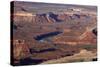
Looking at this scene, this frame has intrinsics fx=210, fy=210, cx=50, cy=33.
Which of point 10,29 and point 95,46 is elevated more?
point 10,29

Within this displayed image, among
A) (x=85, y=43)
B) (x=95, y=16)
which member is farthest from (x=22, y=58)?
(x=95, y=16)

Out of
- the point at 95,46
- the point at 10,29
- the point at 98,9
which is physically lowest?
the point at 95,46

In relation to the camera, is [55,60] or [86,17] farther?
[86,17]

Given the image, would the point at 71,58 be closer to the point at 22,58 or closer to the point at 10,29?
the point at 22,58

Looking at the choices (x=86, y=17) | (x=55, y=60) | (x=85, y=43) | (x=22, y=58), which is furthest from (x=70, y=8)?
(x=22, y=58)

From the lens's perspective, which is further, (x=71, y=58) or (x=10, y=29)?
(x=71, y=58)

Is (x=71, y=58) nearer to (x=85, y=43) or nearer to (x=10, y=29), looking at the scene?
(x=85, y=43)

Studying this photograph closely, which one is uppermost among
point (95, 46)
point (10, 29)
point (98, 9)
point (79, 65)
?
point (98, 9)
